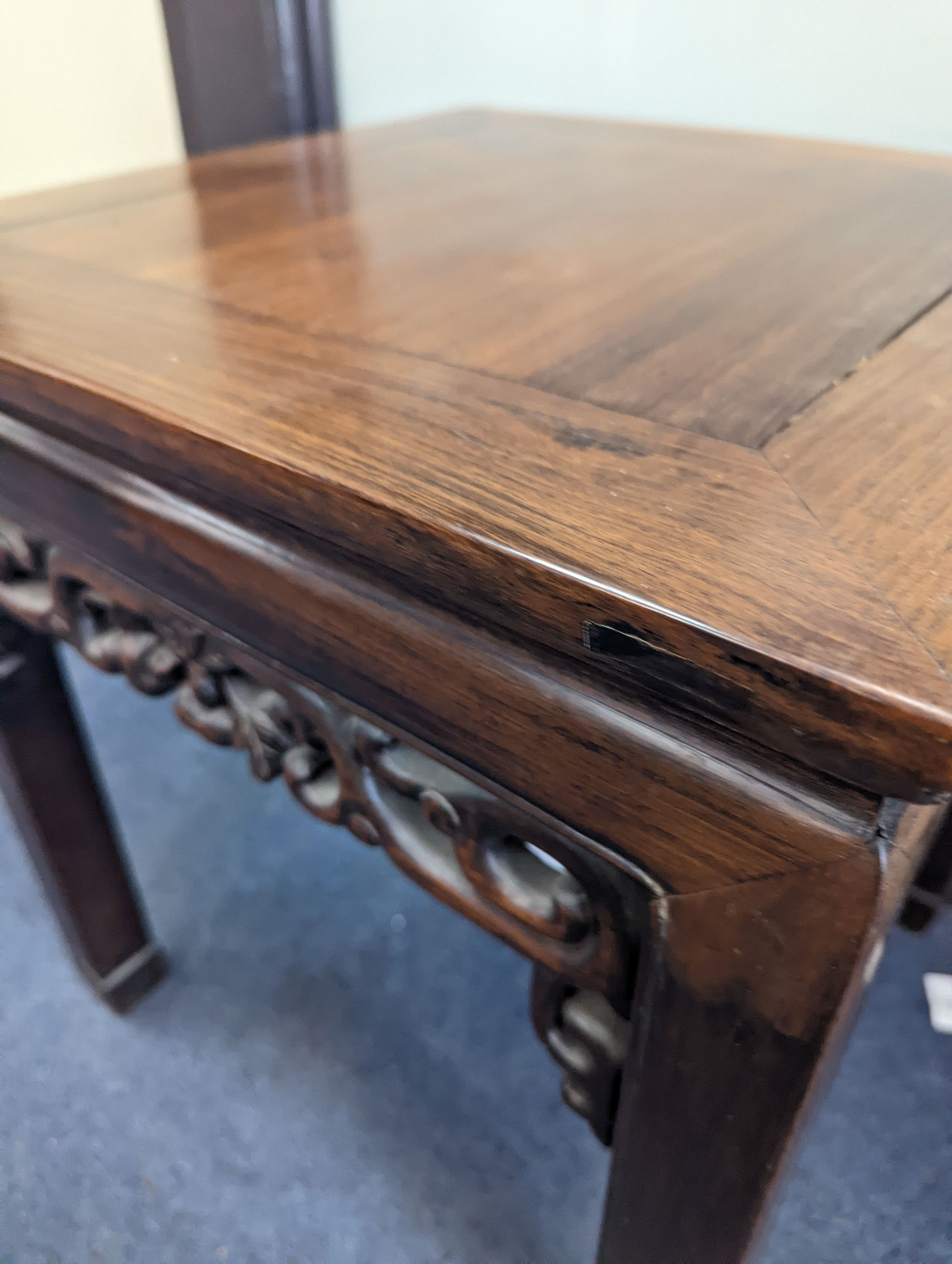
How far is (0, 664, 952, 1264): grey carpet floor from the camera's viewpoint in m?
0.63

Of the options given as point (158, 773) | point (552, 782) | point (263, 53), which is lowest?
point (158, 773)

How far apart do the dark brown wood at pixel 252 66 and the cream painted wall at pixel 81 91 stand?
0.12m

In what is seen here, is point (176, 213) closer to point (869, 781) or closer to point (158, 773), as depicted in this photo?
point (869, 781)

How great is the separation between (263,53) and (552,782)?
1.01 meters

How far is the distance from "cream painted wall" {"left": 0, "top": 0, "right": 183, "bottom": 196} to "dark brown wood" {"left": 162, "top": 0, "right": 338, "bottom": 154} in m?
0.12

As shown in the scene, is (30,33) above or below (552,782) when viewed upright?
above

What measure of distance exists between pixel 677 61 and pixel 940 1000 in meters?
0.84

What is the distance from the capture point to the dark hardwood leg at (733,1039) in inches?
8.8

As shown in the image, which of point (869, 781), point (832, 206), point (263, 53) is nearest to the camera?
point (869, 781)

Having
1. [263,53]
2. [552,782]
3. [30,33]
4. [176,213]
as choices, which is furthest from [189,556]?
[30,33]

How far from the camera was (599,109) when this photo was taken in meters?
0.85

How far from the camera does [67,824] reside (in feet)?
2.18

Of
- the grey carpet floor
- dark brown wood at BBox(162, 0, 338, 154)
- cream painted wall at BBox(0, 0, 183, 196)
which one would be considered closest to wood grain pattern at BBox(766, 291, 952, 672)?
the grey carpet floor

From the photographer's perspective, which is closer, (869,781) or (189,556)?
(869,781)
